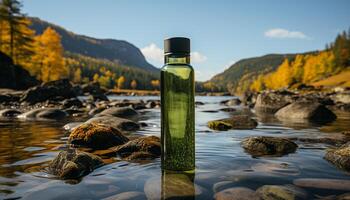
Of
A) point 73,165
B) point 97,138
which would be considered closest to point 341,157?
point 73,165

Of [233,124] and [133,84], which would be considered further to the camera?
[133,84]

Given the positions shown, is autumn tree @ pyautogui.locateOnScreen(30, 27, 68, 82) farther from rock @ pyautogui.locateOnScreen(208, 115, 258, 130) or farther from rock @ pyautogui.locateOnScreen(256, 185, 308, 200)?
rock @ pyautogui.locateOnScreen(256, 185, 308, 200)

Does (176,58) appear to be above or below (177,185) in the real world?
above

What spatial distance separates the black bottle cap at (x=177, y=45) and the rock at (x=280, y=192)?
5.39 feet

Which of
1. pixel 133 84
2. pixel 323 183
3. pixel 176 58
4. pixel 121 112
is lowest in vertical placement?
pixel 323 183

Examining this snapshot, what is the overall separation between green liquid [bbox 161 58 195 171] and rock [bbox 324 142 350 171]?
198 centimetres

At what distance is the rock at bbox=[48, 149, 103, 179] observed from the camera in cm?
349

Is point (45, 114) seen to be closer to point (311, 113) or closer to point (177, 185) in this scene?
point (311, 113)

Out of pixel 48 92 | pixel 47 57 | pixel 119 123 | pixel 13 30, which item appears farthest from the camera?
pixel 47 57

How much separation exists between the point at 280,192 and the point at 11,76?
37143 mm

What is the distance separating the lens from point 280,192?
2797 millimetres

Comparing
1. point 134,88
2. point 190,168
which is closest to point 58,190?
point 190,168

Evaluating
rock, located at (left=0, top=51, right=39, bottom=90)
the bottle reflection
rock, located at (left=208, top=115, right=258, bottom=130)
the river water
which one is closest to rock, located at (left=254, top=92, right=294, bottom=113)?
rock, located at (left=208, top=115, right=258, bottom=130)

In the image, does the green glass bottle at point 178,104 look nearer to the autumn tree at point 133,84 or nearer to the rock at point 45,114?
the rock at point 45,114
